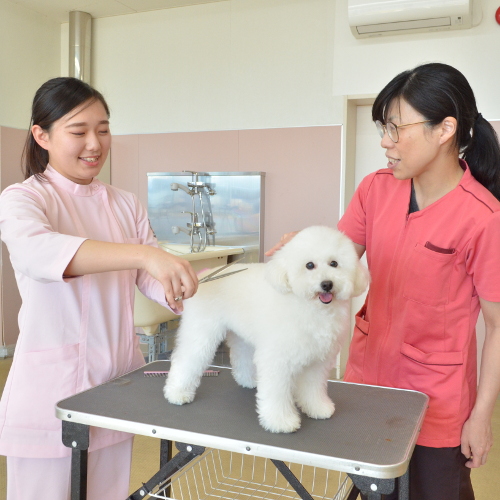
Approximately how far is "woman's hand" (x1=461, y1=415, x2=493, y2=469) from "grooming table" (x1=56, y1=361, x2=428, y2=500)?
12cm

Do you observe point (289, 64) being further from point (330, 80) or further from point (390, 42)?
point (390, 42)

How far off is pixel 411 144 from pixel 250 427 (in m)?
0.76

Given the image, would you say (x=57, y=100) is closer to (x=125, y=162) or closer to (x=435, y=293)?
(x=435, y=293)

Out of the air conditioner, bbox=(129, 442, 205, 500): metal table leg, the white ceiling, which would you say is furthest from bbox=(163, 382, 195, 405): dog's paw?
the white ceiling

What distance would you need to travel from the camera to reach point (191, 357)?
4.18ft

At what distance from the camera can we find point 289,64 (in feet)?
13.0

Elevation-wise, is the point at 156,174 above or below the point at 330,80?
below

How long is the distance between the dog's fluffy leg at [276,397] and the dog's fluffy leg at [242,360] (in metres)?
0.21

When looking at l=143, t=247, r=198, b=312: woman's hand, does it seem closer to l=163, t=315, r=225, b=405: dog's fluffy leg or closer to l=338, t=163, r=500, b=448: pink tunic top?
l=163, t=315, r=225, b=405: dog's fluffy leg

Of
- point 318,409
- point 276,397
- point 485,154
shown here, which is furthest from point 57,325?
point 485,154

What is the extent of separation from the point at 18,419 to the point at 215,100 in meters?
3.42

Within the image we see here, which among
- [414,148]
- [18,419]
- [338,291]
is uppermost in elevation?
[414,148]

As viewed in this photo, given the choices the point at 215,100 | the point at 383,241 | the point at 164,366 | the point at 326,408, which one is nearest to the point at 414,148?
the point at 383,241

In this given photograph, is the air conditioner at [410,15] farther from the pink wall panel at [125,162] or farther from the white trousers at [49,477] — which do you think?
Answer: the white trousers at [49,477]
